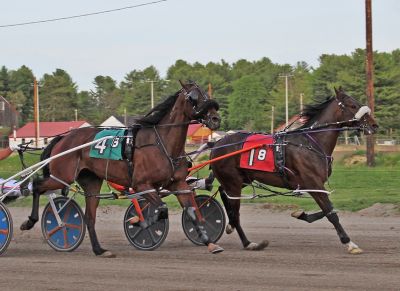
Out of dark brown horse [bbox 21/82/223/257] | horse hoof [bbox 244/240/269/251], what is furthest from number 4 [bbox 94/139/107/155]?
horse hoof [bbox 244/240/269/251]

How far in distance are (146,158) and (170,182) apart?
0.43m

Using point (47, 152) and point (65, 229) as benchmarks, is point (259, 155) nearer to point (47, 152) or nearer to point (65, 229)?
point (65, 229)

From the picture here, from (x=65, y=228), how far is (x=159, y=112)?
2.02 m

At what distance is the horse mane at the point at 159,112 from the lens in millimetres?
11203

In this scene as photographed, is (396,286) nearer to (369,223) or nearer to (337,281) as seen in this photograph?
(337,281)

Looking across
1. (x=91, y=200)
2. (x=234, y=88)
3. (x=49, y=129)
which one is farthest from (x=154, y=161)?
(x=234, y=88)

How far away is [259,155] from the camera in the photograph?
1159cm

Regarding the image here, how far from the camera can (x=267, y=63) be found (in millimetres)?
127500

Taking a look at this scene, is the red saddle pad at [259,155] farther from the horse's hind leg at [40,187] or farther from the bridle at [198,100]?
the horse's hind leg at [40,187]

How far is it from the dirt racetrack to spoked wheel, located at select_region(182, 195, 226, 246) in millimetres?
228

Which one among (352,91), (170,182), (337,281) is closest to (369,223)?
(170,182)

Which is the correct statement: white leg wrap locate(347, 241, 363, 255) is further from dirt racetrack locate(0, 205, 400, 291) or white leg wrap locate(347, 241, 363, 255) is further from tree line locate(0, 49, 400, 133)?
tree line locate(0, 49, 400, 133)

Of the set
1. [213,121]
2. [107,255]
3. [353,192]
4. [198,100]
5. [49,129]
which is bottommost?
[353,192]

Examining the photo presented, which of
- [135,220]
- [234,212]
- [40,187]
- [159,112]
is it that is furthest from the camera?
[234,212]
